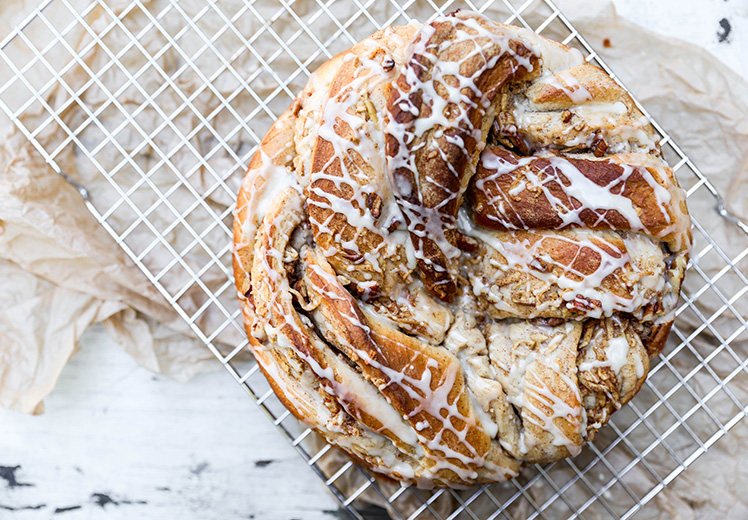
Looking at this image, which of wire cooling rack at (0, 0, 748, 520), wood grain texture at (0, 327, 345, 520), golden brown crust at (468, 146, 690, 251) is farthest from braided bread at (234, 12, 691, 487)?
wood grain texture at (0, 327, 345, 520)

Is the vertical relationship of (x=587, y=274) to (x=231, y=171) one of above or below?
below

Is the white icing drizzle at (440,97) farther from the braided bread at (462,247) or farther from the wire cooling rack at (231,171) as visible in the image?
the wire cooling rack at (231,171)

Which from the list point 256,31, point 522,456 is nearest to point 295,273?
point 522,456

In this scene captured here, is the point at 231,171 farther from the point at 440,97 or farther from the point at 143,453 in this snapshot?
the point at 143,453

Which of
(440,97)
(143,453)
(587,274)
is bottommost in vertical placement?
(587,274)

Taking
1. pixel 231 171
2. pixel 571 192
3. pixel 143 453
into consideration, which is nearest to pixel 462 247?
pixel 571 192

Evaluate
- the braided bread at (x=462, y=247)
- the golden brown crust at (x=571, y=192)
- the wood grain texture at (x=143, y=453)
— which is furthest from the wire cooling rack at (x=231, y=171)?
the golden brown crust at (x=571, y=192)
